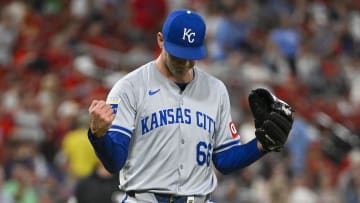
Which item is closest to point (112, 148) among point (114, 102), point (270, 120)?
point (114, 102)

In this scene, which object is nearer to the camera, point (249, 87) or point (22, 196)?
point (22, 196)

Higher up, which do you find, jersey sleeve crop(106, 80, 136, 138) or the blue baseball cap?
the blue baseball cap

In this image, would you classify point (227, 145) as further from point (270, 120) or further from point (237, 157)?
point (270, 120)

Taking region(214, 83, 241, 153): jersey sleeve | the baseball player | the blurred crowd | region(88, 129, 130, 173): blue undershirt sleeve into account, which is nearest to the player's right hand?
region(88, 129, 130, 173): blue undershirt sleeve

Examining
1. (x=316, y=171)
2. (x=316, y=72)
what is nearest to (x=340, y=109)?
(x=316, y=72)

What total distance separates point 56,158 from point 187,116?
23.8 feet

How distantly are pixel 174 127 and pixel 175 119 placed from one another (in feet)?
0.15

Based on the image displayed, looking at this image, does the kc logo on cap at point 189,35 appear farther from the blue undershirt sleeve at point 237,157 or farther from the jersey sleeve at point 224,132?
the blue undershirt sleeve at point 237,157

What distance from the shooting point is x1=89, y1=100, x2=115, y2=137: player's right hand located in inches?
212

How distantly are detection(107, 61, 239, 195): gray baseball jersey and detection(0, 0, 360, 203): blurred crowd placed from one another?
3582mm

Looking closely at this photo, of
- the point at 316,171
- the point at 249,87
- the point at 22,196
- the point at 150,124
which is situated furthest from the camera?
the point at 249,87

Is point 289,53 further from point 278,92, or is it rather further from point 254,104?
point 254,104

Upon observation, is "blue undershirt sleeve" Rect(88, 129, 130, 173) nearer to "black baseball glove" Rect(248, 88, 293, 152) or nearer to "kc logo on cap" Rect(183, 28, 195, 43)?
"kc logo on cap" Rect(183, 28, 195, 43)

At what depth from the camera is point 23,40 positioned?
15.8 m
